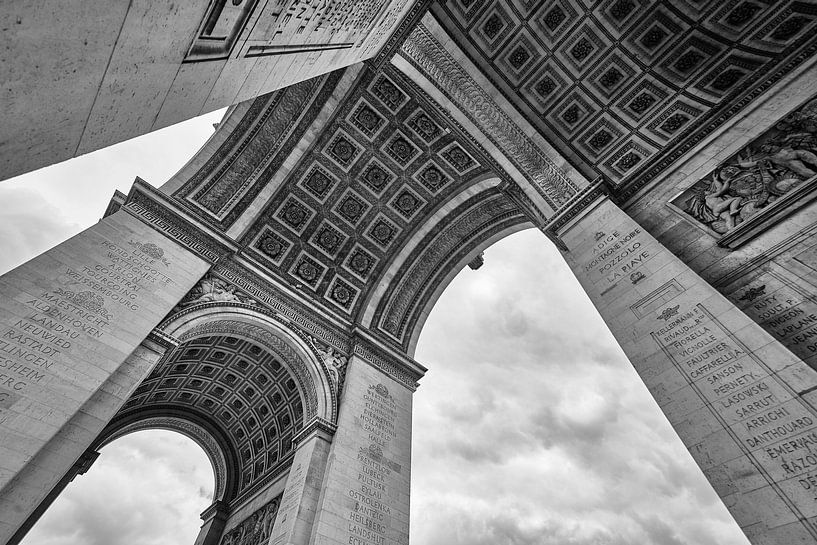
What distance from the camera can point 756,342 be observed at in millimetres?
4676

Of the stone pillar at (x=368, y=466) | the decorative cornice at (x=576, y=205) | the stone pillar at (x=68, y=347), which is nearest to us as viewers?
the stone pillar at (x=68, y=347)

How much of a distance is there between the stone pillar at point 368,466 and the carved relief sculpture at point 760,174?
321 inches

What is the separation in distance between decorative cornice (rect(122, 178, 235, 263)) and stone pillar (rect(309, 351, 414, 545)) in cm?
482

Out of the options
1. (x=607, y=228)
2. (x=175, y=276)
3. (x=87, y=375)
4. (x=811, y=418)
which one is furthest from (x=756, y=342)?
(x=175, y=276)

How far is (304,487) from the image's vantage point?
8523mm

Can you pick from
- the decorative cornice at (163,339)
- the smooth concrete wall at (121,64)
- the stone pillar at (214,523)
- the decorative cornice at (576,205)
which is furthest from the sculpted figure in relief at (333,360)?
the smooth concrete wall at (121,64)

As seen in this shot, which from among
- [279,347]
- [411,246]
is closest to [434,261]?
[411,246]

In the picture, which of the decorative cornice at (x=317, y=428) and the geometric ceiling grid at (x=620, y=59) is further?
the decorative cornice at (x=317, y=428)

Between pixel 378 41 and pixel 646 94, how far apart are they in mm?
5958

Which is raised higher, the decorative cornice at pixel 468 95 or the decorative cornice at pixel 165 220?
the decorative cornice at pixel 468 95

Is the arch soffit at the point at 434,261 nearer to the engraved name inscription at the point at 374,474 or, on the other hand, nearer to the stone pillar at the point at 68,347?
the engraved name inscription at the point at 374,474

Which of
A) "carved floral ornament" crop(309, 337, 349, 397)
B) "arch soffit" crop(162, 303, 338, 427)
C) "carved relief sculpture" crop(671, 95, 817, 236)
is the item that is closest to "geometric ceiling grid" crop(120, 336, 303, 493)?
"arch soffit" crop(162, 303, 338, 427)

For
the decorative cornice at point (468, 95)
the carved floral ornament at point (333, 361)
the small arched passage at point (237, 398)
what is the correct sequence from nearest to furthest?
the decorative cornice at point (468, 95) < the small arched passage at point (237, 398) < the carved floral ornament at point (333, 361)

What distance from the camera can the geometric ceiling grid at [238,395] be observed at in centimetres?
1175
